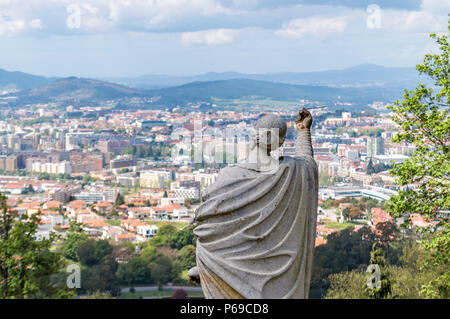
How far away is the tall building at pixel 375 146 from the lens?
76.3 meters

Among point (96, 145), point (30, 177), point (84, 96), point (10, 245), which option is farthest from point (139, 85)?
point (10, 245)

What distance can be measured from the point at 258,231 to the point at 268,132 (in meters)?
0.53

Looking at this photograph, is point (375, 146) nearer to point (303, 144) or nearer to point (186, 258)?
point (186, 258)

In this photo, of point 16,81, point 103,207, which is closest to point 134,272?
point 103,207

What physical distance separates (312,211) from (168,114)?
11537 cm

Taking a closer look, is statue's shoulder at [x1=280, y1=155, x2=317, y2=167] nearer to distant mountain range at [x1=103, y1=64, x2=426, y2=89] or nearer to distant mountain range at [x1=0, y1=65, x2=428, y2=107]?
distant mountain range at [x1=0, y1=65, x2=428, y2=107]

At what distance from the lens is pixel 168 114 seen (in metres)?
118

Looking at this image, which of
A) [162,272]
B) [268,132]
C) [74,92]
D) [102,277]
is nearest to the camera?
[268,132]

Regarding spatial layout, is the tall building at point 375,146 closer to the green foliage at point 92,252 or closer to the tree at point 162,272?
the green foliage at point 92,252

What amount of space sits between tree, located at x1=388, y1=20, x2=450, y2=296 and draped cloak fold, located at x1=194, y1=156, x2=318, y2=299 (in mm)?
4389

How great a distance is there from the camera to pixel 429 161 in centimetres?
768

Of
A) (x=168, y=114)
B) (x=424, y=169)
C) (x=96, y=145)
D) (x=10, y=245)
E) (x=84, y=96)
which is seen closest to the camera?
(x=424, y=169)

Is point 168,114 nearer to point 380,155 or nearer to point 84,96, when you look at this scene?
point 84,96

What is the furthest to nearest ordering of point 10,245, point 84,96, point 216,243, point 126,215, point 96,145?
point 84,96
point 96,145
point 126,215
point 10,245
point 216,243
